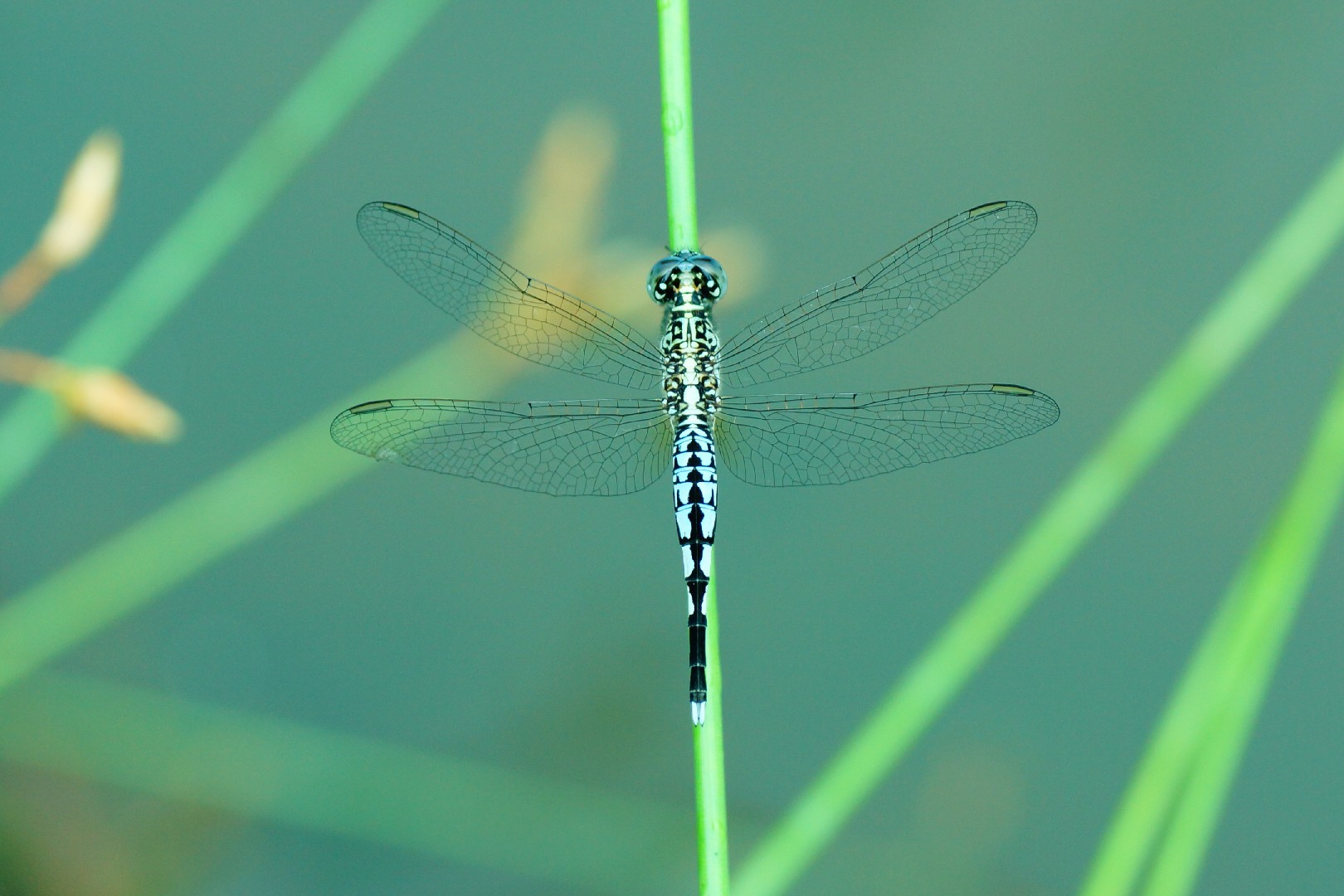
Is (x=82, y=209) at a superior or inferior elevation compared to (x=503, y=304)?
inferior

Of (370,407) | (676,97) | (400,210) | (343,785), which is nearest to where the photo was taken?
(676,97)

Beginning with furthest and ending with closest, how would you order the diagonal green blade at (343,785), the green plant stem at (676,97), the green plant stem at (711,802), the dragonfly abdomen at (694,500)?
the diagonal green blade at (343,785) < the dragonfly abdomen at (694,500) < the green plant stem at (676,97) < the green plant stem at (711,802)

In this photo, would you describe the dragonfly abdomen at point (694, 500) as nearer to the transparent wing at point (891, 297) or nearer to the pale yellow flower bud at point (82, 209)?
the transparent wing at point (891, 297)

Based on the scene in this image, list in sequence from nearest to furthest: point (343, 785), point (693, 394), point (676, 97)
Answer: point (676, 97) → point (693, 394) → point (343, 785)

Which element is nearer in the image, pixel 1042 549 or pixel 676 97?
pixel 676 97

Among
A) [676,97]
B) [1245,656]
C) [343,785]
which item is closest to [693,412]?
[676,97]

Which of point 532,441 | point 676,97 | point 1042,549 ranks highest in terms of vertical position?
point 676,97

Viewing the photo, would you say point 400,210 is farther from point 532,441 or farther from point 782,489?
point 782,489

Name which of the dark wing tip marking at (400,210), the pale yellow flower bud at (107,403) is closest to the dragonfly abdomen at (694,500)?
the dark wing tip marking at (400,210)
